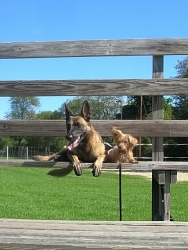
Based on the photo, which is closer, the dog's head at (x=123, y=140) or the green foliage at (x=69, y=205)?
the dog's head at (x=123, y=140)

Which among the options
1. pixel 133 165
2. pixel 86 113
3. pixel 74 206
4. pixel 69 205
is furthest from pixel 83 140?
pixel 69 205

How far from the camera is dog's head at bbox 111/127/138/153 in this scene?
393 centimetres

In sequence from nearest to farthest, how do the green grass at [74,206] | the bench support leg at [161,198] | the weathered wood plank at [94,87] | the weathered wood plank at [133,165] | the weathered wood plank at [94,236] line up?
the weathered wood plank at [94,236]
the weathered wood plank at [133,165]
the bench support leg at [161,198]
the weathered wood plank at [94,87]
the green grass at [74,206]

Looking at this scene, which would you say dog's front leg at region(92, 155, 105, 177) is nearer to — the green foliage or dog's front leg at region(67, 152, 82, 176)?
dog's front leg at region(67, 152, 82, 176)

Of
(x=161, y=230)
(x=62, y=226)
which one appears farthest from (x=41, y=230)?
(x=161, y=230)

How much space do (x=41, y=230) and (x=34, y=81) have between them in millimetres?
1518

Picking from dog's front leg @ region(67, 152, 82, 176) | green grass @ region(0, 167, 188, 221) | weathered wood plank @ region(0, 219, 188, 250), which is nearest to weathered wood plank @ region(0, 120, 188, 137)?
dog's front leg @ region(67, 152, 82, 176)

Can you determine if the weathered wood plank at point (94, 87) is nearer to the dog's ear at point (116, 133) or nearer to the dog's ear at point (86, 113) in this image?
the dog's ear at point (86, 113)

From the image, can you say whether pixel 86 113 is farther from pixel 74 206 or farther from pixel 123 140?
pixel 74 206

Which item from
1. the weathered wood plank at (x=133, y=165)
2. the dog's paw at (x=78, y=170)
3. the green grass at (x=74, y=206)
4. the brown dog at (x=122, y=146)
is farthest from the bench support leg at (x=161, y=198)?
the green grass at (x=74, y=206)

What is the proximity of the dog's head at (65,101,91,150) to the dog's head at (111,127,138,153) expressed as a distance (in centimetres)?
26

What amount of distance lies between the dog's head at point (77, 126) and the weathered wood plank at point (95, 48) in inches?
21.0

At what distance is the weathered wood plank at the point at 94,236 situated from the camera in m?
3.00

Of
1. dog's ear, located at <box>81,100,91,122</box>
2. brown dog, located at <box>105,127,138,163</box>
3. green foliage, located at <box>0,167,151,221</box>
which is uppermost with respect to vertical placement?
dog's ear, located at <box>81,100,91,122</box>
